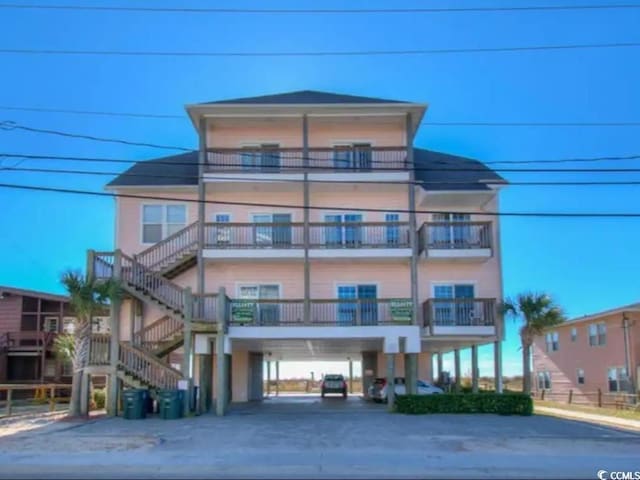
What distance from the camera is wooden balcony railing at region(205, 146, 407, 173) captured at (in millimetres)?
24844

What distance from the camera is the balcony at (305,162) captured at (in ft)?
81.4

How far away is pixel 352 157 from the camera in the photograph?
25.7 metres

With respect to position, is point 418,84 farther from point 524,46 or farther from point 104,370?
point 104,370

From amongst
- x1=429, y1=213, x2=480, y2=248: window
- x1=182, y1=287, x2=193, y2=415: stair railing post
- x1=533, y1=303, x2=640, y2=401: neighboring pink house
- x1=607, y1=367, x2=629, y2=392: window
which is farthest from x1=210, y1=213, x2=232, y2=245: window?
x1=607, y1=367, x2=629, y2=392: window

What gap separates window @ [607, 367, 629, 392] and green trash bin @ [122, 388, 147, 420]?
851 inches

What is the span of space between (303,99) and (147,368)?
11681 mm

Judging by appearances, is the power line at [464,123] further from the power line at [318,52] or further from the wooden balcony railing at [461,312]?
the wooden balcony railing at [461,312]

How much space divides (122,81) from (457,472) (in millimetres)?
15098

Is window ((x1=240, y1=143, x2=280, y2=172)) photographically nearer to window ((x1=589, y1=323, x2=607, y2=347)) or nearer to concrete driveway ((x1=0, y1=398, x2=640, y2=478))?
concrete driveway ((x1=0, y1=398, x2=640, y2=478))

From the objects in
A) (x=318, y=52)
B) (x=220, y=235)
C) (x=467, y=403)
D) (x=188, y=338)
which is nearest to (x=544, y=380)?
(x=467, y=403)

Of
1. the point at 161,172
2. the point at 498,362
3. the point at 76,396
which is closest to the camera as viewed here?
the point at 76,396

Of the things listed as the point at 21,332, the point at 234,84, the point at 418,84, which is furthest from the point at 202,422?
the point at 21,332

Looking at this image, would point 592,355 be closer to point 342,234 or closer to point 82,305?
point 342,234

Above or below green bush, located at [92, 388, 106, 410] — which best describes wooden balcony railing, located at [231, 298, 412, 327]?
above
